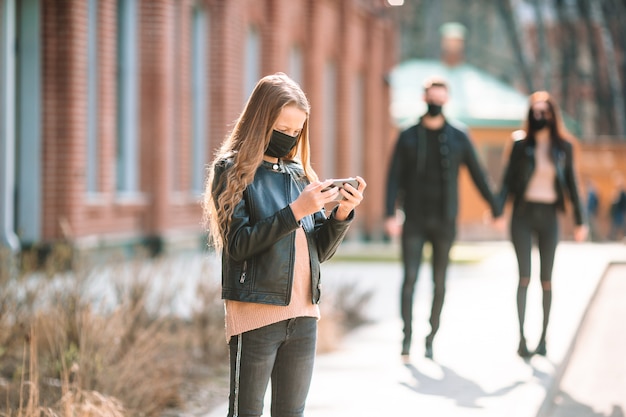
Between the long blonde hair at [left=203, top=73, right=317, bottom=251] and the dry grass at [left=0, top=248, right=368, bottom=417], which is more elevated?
the long blonde hair at [left=203, top=73, right=317, bottom=251]

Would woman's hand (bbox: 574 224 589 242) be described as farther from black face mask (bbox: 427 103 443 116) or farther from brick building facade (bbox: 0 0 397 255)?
brick building facade (bbox: 0 0 397 255)

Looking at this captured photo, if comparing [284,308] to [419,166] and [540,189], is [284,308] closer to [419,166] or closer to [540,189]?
[419,166]

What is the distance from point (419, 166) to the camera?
909 centimetres

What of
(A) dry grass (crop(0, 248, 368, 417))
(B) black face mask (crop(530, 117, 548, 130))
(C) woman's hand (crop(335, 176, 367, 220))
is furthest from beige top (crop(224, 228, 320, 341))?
(B) black face mask (crop(530, 117, 548, 130))

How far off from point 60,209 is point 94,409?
1109cm

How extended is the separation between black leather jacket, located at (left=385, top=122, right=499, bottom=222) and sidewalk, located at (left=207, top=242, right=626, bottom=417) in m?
1.21

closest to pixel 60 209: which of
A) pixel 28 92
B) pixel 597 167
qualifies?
pixel 28 92

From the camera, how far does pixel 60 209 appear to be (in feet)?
54.6

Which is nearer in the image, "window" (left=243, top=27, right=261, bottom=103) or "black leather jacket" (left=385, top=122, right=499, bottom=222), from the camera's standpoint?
"black leather jacket" (left=385, top=122, right=499, bottom=222)

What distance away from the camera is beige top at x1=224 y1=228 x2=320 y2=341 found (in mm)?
4473

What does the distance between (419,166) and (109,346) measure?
10.2ft

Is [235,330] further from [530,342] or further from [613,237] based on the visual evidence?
[613,237]

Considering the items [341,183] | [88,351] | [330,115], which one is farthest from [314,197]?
[330,115]

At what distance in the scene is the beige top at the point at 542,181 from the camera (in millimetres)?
9203
